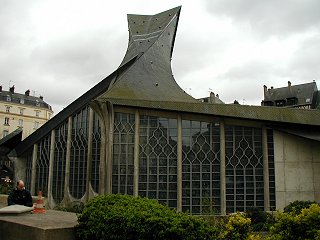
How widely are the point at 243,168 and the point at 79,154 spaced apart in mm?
11855

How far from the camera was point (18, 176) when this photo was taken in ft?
112

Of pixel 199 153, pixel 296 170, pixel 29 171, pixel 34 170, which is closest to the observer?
pixel 296 170

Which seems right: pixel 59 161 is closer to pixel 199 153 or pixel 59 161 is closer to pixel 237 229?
pixel 199 153

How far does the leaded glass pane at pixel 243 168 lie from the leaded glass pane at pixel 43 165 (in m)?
15.3

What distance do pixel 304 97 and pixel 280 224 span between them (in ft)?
177

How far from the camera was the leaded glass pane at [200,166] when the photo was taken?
2297 cm

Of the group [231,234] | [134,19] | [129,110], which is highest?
[134,19]

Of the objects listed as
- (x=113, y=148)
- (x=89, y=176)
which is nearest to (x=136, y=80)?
(x=113, y=148)

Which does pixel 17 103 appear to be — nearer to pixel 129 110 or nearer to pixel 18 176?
pixel 18 176

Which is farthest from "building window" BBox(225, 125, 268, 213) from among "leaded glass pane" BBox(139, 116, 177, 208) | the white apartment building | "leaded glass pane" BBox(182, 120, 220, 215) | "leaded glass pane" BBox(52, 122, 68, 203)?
the white apartment building

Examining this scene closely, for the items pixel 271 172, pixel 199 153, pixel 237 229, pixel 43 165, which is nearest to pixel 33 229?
pixel 237 229

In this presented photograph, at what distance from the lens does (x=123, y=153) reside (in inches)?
953

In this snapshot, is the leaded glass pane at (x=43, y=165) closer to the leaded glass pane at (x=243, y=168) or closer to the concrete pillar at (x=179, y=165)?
the concrete pillar at (x=179, y=165)

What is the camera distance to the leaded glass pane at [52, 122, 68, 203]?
92.8 feet
